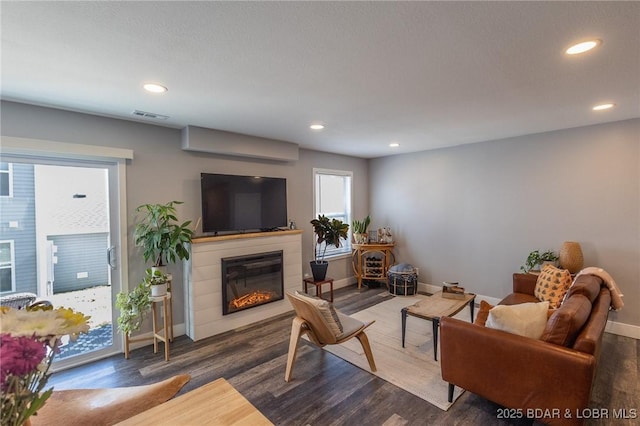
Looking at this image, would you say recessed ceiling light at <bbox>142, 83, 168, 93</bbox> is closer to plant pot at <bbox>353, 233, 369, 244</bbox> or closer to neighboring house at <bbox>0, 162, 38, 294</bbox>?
neighboring house at <bbox>0, 162, 38, 294</bbox>

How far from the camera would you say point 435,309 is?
3.04 metres

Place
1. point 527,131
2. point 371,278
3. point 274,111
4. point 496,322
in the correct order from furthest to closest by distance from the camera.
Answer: point 371,278
point 527,131
point 274,111
point 496,322

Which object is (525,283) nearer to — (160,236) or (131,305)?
(160,236)

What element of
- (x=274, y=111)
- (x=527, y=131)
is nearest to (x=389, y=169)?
(x=527, y=131)

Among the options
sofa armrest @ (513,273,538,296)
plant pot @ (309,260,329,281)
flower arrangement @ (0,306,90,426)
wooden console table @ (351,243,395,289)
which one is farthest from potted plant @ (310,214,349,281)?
flower arrangement @ (0,306,90,426)

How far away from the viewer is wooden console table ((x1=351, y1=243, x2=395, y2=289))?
5277mm

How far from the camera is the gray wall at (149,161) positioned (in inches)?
105

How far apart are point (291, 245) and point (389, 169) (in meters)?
2.58

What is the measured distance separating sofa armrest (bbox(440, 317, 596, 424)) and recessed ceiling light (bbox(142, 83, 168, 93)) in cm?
286

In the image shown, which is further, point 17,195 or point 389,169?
Answer: point 389,169

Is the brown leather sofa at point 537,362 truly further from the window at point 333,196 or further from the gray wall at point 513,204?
the window at point 333,196

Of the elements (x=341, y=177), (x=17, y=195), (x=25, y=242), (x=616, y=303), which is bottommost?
(x=616, y=303)

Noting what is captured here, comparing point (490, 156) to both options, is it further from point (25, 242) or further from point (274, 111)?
point (25, 242)

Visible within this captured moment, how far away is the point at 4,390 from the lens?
707 mm
